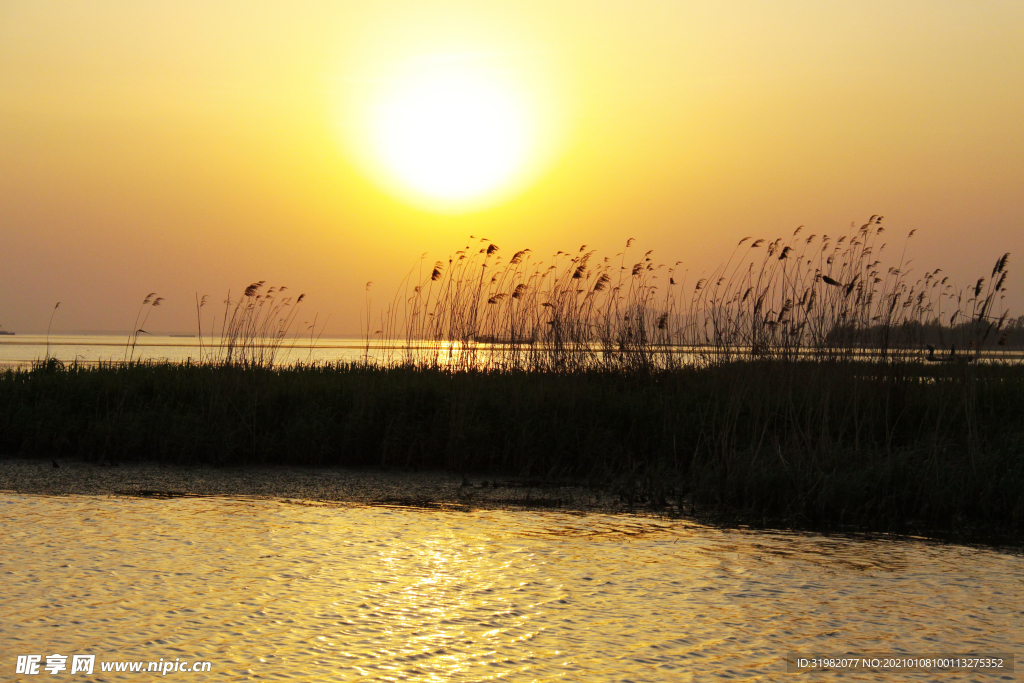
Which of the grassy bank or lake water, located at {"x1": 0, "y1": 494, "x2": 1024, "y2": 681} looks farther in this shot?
the grassy bank

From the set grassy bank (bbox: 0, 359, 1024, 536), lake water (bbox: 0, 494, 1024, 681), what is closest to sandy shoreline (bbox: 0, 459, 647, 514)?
grassy bank (bbox: 0, 359, 1024, 536)

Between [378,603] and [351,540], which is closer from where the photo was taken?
[378,603]

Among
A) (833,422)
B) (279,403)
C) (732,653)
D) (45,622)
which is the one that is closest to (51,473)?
(279,403)

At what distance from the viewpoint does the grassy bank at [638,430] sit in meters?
5.24

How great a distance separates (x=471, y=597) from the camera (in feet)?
10.8

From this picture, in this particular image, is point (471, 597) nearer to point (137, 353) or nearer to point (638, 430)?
point (638, 430)

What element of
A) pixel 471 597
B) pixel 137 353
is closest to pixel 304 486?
pixel 471 597

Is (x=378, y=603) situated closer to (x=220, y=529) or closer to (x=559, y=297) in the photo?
(x=220, y=529)

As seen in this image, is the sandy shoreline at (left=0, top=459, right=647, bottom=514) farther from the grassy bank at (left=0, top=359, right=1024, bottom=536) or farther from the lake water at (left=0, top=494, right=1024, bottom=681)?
the lake water at (left=0, top=494, right=1024, bottom=681)

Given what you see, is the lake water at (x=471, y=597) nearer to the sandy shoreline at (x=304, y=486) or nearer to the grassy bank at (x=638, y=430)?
the sandy shoreline at (x=304, y=486)

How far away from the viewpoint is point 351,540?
13.6 feet

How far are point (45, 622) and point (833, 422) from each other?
5.50 meters

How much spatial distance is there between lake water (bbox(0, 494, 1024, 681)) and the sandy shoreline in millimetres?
Result: 602

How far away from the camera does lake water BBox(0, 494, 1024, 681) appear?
8.74 ft
